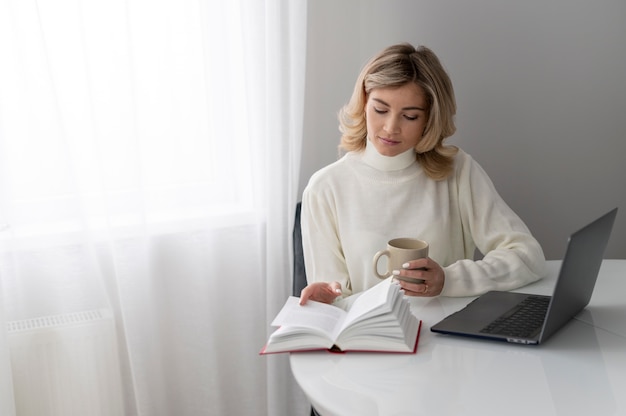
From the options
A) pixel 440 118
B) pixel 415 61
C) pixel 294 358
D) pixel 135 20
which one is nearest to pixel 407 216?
pixel 440 118

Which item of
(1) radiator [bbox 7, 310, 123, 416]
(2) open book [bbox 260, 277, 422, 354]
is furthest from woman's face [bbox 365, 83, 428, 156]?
(1) radiator [bbox 7, 310, 123, 416]

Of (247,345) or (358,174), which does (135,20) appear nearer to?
(358,174)

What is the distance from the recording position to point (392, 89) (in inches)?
65.9

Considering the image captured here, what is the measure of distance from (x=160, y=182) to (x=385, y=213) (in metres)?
0.64

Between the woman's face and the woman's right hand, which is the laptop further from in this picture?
the woman's face

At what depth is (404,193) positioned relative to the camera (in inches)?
70.0

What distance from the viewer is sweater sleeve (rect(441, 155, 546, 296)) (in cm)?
162

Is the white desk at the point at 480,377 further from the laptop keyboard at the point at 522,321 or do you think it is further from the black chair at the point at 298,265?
the black chair at the point at 298,265

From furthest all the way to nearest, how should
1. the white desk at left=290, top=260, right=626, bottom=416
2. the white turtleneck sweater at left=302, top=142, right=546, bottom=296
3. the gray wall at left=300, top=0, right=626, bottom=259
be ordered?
the gray wall at left=300, top=0, right=626, bottom=259
the white turtleneck sweater at left=302, top=142, right=546, bottom=296
the white desk at left=290, top=260, right=626, bottom=416

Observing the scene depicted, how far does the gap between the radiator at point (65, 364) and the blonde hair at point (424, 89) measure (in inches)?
34.4

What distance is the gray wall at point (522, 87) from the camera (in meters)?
2.17

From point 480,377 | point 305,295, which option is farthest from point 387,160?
point 480,377

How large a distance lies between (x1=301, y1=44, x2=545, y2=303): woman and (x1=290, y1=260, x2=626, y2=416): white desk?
0.33 metres

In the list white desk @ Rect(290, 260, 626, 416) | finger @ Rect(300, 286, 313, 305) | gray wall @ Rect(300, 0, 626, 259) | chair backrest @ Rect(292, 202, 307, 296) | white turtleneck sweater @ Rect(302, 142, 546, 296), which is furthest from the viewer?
gray wall @ Rect(300, 0, 626, 259)
